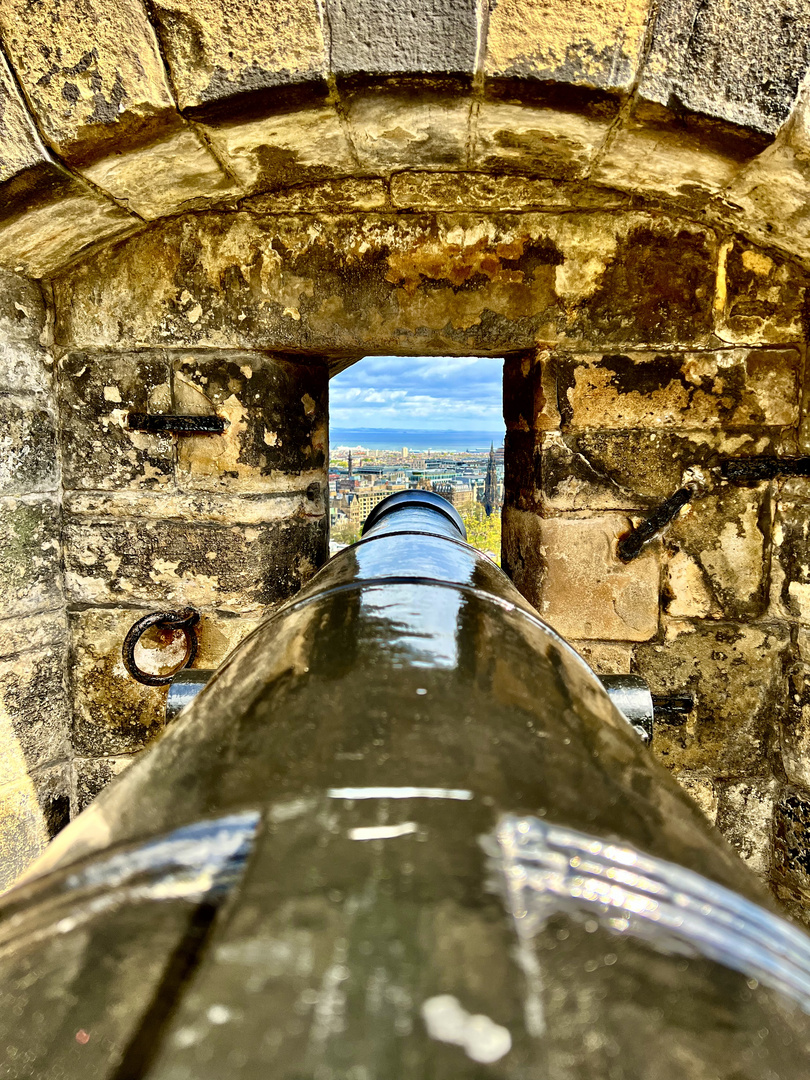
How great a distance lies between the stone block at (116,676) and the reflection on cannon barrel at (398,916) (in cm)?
149

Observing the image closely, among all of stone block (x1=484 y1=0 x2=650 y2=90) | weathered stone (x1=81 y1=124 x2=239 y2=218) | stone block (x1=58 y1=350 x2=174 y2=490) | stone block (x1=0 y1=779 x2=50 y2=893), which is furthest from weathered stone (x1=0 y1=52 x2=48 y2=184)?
stone block (x1=0 y1=779 x2=50 y2=893)

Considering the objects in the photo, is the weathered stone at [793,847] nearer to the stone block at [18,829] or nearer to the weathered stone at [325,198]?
the weathered stone at [325,198]

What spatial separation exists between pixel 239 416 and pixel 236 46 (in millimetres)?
907

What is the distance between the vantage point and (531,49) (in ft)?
3.77

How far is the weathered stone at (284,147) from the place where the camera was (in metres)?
1.30

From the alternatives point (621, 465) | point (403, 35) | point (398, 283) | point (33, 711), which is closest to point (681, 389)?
point (621, 465)

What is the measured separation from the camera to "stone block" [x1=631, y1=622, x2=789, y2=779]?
1798mm

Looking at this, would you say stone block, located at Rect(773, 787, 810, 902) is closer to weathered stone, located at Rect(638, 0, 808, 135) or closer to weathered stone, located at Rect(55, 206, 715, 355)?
weathered stone, located at Rect(55, 206, 715, 355)

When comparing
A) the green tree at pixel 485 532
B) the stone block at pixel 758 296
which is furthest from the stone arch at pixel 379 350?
the green tree at pixel 485 532

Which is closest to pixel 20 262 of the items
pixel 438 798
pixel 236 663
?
pixel 236 663

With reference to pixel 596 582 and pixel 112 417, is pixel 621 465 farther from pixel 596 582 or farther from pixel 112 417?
pixel 112 417

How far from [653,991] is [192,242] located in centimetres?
199

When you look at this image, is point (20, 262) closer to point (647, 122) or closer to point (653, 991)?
point (647, 122)

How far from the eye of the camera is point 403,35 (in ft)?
3.77
